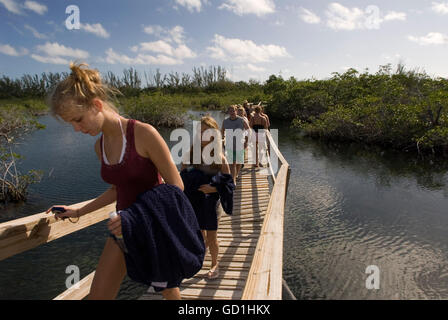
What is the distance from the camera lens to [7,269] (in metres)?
7.50

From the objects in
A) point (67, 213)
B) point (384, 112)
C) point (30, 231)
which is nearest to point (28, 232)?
point (30, 231)

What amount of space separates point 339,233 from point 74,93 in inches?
340

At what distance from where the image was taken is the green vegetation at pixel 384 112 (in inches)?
635

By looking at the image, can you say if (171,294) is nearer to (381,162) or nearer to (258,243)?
(258,243)

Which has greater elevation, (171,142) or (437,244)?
(171,142)

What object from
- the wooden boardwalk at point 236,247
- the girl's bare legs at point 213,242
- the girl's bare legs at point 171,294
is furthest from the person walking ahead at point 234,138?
the girl's bare legs at point 171,294

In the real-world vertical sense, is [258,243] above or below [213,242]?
above

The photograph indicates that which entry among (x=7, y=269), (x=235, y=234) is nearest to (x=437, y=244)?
(x=235, y=234)

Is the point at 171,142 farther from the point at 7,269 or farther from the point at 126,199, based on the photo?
the point at 126,199

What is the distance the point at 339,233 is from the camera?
8523 mm

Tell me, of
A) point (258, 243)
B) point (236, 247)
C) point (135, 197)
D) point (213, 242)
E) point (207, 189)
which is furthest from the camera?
point (236, 247)

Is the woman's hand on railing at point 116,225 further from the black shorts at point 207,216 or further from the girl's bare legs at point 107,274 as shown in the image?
the black shorts at point 207,216

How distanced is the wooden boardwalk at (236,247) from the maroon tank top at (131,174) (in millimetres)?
2068
